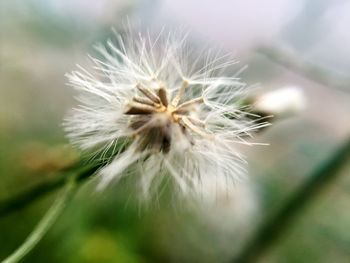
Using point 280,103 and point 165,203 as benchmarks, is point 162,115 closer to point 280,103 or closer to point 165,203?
point 280,103

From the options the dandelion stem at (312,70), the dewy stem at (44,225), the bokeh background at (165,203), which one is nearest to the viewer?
the dewy stem at (44,225)

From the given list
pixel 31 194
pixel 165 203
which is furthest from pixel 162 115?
pixel 165 203

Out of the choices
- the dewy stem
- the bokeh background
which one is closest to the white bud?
the dewy stem

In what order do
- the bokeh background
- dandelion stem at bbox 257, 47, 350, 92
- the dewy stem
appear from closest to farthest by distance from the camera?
1. the dewy stem
2. dandelion stem at bbox 257, 47, 350, 92
3. the bokeh background

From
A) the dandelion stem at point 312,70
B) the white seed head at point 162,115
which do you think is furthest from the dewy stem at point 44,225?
the dandelion stem at point 312,70

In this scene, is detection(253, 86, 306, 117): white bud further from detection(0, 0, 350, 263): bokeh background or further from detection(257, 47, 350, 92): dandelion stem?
detection(0, 0, 350, 263): bokeh background

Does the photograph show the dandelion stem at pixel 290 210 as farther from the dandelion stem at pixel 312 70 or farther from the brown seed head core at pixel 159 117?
the brown seed head core at pixel 159 117
